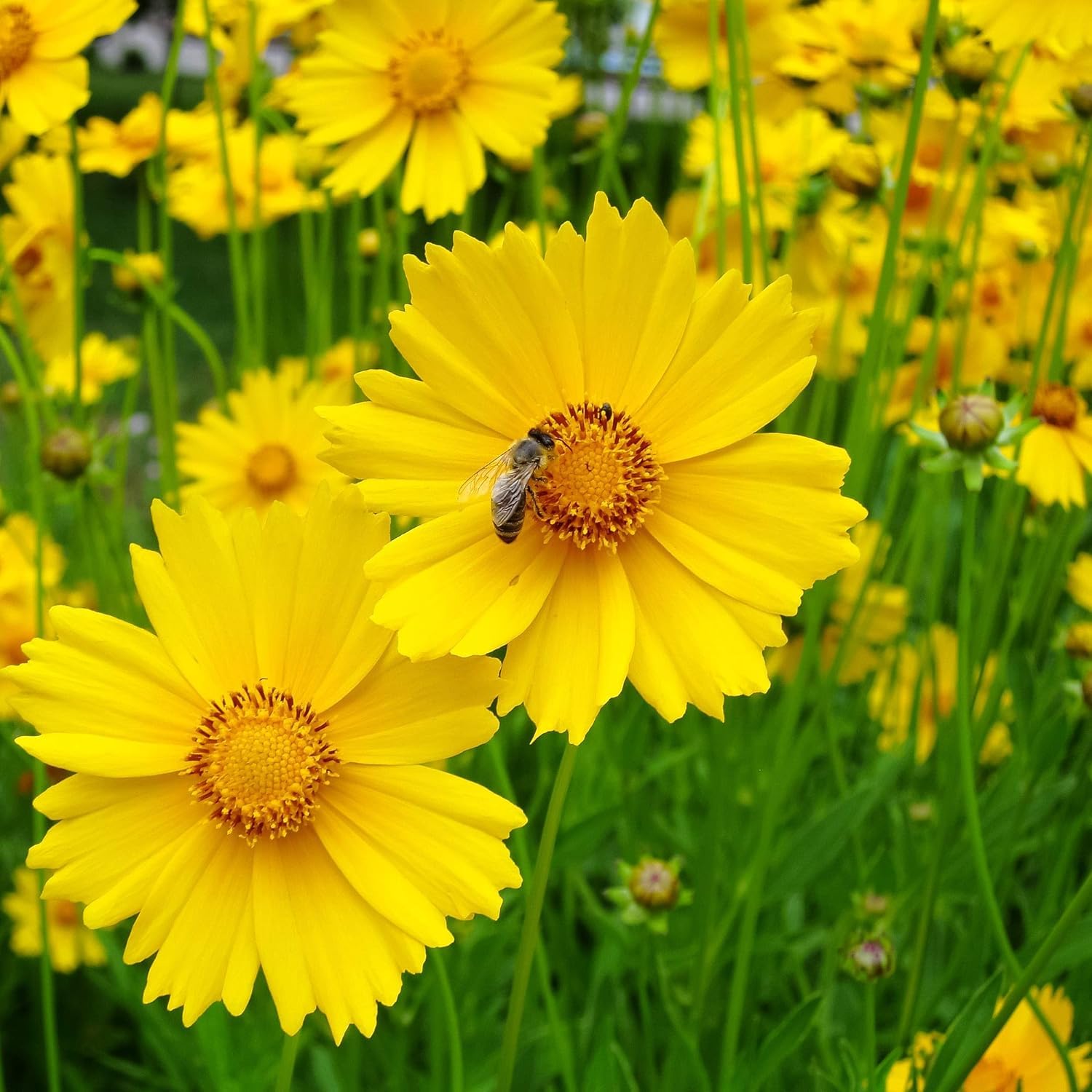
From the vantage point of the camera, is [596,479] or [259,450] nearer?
[596,479]

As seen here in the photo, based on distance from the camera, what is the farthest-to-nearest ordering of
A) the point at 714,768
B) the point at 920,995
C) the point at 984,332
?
the point at 984,332 < the point at 920,995 < the point at 714,768

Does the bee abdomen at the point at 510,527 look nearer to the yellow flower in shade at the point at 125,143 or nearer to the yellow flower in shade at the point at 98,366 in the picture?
the yellow flower in shade at the point at 125,143

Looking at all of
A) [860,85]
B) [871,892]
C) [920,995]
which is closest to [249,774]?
[871,892]

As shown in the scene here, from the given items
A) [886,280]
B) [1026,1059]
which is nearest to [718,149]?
[886,280]

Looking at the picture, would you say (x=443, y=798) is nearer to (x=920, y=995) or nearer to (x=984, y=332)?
(x=920, y=995)

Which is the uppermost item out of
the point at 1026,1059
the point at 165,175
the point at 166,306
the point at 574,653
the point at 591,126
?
the point at 591,126

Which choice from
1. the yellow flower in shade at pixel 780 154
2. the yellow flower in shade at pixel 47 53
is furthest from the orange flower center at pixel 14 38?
the yellow flower in shade at pixel 780 154

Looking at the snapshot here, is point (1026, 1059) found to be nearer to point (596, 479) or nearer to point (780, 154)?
point (596, 479)
